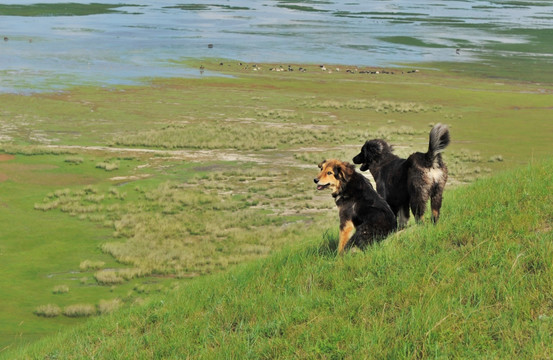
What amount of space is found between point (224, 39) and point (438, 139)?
4145 inches

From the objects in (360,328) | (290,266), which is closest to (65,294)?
(290,266)

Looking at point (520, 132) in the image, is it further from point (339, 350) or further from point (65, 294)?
point (339, 350)

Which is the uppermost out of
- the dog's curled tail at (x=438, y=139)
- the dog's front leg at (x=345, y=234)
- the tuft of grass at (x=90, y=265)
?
the dog's curled tail at (x=438, y=139)

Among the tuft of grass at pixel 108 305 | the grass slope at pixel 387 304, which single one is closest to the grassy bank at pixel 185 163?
the tuft of grass at pixel 108 305

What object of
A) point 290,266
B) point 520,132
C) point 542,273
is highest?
point 542,273

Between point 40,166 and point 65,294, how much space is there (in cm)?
1788

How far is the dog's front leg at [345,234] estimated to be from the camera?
8.86m

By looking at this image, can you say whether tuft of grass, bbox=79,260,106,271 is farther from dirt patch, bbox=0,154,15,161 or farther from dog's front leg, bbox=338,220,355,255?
dirt patch, bbox=0,154,15,161

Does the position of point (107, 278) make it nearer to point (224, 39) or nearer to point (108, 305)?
point (108, 305)

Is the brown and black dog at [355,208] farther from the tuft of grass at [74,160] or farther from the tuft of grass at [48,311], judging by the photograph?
the tuft of grass at [74,160]

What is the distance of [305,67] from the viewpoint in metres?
81.4

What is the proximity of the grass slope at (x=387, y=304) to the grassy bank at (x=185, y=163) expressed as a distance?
6381 millimetres

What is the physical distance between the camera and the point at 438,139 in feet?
31.5

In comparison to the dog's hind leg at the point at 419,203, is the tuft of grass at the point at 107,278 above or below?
below
